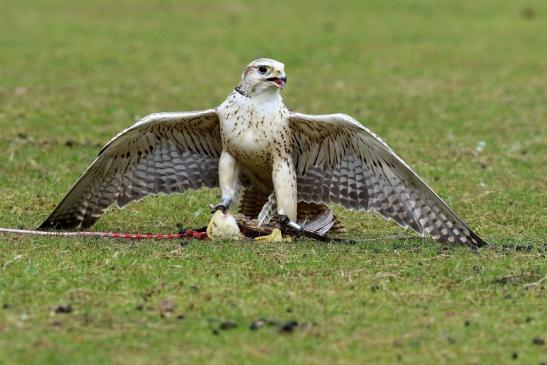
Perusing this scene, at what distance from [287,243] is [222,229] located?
0.51m

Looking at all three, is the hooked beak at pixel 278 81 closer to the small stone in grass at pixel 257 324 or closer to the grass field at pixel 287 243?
the grass field at pixel 287 243

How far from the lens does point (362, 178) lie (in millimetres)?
9531

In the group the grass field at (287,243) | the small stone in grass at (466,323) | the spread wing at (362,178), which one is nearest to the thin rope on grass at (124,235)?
the grass field at (287,243)

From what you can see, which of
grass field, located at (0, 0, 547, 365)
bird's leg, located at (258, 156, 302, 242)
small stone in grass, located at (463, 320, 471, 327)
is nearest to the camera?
grass field, located at (0, 0, 547, 365)

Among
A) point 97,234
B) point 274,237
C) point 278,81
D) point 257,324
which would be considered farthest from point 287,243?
point 257,324

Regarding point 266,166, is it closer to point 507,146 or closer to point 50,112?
point 507,146

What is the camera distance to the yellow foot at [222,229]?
9094 millimetres

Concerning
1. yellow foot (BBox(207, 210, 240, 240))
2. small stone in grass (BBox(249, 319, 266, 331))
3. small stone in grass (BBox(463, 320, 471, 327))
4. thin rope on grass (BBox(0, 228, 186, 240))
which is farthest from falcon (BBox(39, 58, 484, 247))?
small stone in grass (BBox(249, 319, 266, 331))

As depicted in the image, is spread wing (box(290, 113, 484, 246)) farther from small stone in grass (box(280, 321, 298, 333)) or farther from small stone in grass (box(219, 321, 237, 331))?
small stone in grass (box(219, 321, 237, 331))

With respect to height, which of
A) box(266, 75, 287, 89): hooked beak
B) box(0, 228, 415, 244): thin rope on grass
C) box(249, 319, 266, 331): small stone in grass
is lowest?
box(0, 228, 415, 244): thin rope on grass

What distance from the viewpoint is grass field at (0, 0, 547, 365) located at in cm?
666

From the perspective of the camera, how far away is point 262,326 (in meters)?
6.81

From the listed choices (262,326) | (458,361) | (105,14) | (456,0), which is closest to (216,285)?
(262,326)

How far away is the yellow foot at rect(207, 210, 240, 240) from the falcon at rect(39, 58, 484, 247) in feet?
0.36
